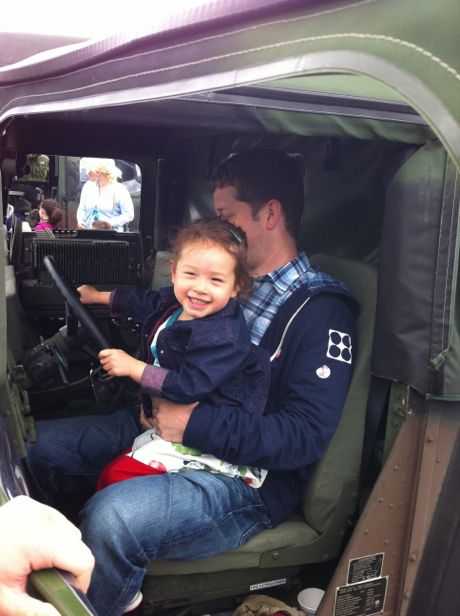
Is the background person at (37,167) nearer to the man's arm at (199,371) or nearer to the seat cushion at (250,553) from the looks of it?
the man's arm at (199,371)

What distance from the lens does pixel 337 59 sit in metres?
0.74

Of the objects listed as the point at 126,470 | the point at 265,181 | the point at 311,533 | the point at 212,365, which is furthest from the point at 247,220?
the point at 311,533

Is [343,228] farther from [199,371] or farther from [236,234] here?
[199,371]

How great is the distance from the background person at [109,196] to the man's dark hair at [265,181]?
3.80m

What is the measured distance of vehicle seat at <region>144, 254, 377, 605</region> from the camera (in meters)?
1.92

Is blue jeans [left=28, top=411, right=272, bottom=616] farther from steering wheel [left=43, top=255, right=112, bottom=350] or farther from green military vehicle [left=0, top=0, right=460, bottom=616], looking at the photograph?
steering wheel [left=43, top=255, right=112, bottom=350]

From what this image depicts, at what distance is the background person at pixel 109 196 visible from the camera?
6.06m

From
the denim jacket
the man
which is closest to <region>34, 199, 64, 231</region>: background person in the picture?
the man

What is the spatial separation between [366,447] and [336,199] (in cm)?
95

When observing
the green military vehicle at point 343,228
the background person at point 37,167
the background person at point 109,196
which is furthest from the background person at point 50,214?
the green military vehicle at point 343,228

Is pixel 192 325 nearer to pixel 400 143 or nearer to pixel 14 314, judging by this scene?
pixel 400 143

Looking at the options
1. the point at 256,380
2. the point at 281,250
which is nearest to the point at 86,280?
the point at 281,250

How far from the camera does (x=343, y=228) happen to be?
7.98 ft

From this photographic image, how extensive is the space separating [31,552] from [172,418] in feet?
3.20
